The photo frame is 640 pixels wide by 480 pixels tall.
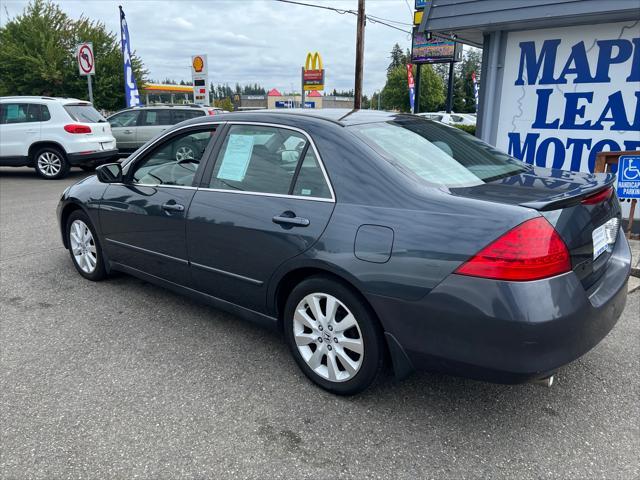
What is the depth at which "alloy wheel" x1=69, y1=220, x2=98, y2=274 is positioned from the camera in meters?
Result: 4.51

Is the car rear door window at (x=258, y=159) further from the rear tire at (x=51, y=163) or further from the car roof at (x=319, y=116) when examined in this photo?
the rear tire at (x=51, y=163)

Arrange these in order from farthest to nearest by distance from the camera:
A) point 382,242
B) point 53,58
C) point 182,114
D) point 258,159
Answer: point 53,58, point 182,114, point 258,159, point 382,242

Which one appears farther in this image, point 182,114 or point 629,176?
point 182,114

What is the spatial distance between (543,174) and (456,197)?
3.18 ft

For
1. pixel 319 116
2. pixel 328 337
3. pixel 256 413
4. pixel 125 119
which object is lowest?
pixel 256 413

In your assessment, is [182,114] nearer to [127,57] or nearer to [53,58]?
[127,57]

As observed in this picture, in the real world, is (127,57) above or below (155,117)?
above

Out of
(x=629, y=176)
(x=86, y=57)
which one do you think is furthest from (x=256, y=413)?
(x=86, y=57)

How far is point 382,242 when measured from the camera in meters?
2.42

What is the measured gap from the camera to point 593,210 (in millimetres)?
2438

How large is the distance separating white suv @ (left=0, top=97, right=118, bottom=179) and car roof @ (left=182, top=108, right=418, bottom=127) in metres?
8.93

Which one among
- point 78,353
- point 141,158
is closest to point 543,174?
point 141,158

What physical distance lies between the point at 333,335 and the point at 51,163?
1093cm

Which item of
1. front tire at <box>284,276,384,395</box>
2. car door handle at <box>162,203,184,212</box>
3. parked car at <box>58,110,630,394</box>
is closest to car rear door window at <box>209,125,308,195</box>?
parked car at <box>58,110,630,394</box>
